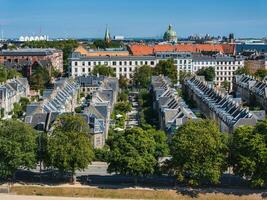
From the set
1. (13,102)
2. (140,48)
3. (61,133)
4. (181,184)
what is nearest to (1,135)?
(61,133)

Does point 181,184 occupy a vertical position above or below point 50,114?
below

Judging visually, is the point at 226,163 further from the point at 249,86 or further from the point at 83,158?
the point at 249,86

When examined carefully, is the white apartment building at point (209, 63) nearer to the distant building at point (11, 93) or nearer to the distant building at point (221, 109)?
the distant building at point (221, 109)

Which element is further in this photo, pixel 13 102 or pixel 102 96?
pixel 13 102

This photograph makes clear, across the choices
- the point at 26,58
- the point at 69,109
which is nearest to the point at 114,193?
the point at 69,109

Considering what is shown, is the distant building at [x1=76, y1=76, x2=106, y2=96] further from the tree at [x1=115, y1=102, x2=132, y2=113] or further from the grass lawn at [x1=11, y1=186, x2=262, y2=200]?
the grass lawn at [x1=11, y1=186, x2=262, y2=200]

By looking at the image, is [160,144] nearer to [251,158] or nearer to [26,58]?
[251,158]

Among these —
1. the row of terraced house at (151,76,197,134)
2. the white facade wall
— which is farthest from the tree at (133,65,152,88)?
the row of terraced house at (151,76,197,134)
